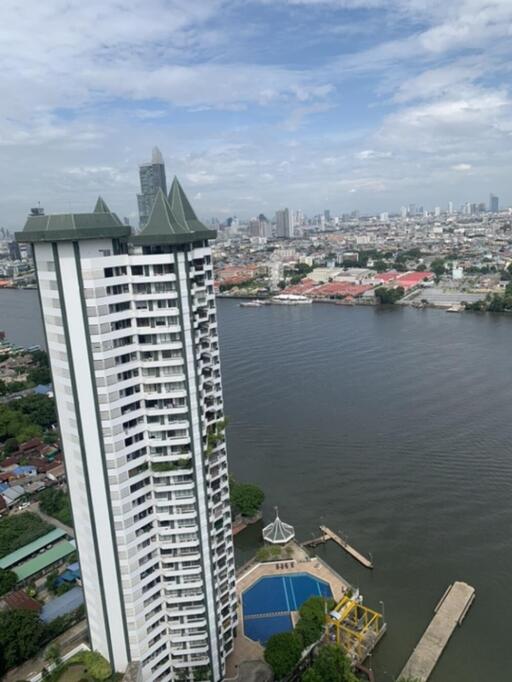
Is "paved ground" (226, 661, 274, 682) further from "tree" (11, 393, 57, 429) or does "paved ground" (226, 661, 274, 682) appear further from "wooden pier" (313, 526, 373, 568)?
"tree" (11, 393, 57, 429)

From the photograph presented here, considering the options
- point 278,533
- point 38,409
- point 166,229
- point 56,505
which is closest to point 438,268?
point 38,409

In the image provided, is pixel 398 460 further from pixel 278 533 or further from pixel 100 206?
pixel 100 206

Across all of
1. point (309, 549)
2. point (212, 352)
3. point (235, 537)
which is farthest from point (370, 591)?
point (212, 352)

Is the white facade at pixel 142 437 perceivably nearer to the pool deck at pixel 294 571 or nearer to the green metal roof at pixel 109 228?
the green metal roof at pixel 109 228

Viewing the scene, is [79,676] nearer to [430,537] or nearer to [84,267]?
[84,267]

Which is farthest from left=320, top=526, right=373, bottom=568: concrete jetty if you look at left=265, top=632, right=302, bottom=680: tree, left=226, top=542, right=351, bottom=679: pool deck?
left=265, top=632, right=302, bottom=680: tree

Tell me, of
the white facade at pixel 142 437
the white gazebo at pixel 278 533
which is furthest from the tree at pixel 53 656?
the white gazebo at pixel 278 533

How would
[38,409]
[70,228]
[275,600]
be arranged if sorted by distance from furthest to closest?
[38,409] < [275,600] < [70,228]
